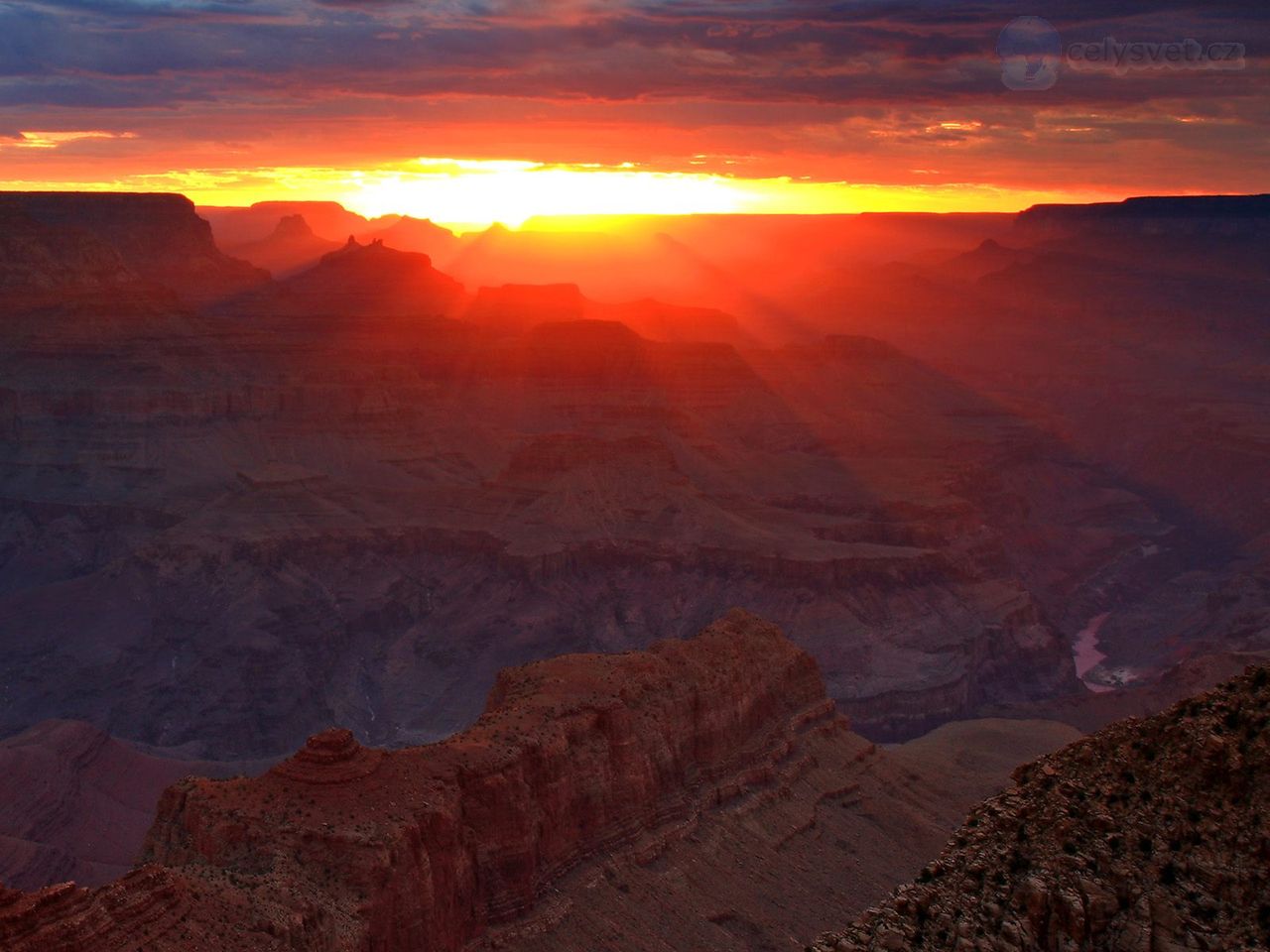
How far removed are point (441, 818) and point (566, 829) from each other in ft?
18.3

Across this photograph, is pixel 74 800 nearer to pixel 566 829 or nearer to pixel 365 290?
pixel 566 829

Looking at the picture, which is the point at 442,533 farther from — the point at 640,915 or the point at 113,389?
the point at 640,915

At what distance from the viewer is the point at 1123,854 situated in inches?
626

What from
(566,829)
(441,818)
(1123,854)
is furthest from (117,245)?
(1123,854)

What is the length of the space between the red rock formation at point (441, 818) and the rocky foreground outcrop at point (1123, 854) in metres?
16.8

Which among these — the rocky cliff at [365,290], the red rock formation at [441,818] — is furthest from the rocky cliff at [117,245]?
the red rock formation at [441,818]

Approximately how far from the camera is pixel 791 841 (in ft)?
155

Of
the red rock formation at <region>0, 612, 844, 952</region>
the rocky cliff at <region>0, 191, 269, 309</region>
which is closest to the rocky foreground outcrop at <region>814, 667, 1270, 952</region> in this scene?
the red rock formation at <region>0, 612, 844, 952</region>

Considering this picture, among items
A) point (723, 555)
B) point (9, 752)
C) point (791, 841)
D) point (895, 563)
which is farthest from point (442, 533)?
point (791, 841)

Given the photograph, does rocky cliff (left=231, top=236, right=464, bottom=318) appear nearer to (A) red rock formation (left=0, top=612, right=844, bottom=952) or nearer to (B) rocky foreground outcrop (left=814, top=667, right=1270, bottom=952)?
(A) red rock formation (left=0, top=612, right=844, bottom=952)

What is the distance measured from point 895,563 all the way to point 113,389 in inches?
2552

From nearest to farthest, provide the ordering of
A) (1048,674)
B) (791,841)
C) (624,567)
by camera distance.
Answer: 1. (791,841)
2. (1048,674)
3. (624,567)

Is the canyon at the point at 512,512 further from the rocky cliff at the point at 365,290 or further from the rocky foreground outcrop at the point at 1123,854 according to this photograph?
the rocky foreground outcrop at the point at 1123,854

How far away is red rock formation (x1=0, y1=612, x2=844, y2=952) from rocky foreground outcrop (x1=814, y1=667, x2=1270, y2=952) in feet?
55.2
